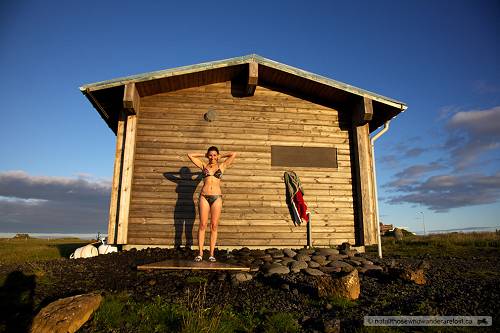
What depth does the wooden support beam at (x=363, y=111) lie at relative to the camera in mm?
8602

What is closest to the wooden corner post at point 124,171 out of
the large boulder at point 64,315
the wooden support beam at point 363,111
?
the large boulder at point 64,315

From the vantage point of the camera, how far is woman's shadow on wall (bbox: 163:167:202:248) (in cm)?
819

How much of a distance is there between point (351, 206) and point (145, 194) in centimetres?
569

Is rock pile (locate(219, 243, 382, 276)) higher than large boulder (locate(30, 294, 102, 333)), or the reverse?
rock pile (locate(219, 243, 382, 276))

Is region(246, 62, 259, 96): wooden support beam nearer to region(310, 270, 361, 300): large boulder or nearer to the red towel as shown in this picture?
the red towel

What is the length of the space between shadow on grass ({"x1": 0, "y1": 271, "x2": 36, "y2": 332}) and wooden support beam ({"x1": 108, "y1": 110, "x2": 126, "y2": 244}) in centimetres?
254

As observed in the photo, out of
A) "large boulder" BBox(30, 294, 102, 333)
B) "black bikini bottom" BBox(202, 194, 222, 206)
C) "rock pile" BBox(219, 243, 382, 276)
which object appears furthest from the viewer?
"black bikini bottom" BBox(202, 194, 222, 206)

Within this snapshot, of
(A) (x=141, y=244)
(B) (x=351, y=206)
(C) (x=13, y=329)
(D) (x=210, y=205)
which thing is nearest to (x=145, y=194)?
(A) (x=141, y=244)

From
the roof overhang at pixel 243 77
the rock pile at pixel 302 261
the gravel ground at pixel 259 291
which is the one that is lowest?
the gravel ground at pixel 259 291

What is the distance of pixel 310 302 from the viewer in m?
4.28

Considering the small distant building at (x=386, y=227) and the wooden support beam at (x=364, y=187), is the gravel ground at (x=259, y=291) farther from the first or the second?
the small distant building at (x=386, y=227)

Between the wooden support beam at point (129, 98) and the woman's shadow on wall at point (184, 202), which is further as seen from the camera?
the woman's shadow on wall at point (184, 202)

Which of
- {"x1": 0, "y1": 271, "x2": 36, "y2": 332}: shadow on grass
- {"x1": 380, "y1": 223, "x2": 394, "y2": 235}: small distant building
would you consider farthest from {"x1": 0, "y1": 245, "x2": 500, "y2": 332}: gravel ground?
{"x1": 380, "y1": 223, "x2": 394, "y2": 235}: small distant building

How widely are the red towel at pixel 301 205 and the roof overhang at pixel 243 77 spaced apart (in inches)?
120
